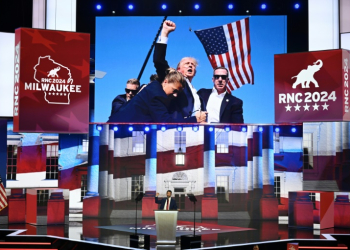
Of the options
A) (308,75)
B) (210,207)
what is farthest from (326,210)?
(210,207)

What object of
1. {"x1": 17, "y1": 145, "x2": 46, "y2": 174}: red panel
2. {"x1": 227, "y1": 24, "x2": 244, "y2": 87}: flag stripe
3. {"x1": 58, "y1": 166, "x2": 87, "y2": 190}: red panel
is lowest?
{"x1": 58, "y1": 166, "x2": 87, "y2": 190}: red panel

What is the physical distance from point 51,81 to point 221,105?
5.91m

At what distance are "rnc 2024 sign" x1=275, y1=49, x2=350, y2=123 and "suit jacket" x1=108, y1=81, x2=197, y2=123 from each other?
3322 mm

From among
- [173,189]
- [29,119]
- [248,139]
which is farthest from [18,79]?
[248,139]

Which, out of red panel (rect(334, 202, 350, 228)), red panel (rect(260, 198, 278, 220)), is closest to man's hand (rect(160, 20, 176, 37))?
red panel (rect(260, 198, 278, 220))

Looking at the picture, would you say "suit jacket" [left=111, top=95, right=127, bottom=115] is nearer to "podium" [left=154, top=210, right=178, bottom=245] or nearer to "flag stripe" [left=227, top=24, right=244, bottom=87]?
"flag stripe" [left=227, top=24, right=244, bottom=87]

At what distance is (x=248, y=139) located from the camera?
19.4 metres

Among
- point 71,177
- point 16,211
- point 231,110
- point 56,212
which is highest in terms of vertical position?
point 231,110

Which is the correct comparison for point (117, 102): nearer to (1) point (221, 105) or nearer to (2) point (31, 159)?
(2) point (31, 159)

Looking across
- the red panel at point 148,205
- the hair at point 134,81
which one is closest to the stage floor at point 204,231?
the red panel at point 148,205

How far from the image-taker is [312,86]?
A: 16891mm

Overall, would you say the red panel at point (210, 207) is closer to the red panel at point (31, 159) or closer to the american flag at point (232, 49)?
the american flag at point (232, 49)

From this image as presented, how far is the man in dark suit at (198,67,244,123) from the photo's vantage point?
741 inches

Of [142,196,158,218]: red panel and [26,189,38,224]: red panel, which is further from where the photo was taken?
[142,196,158,218]: red panel
